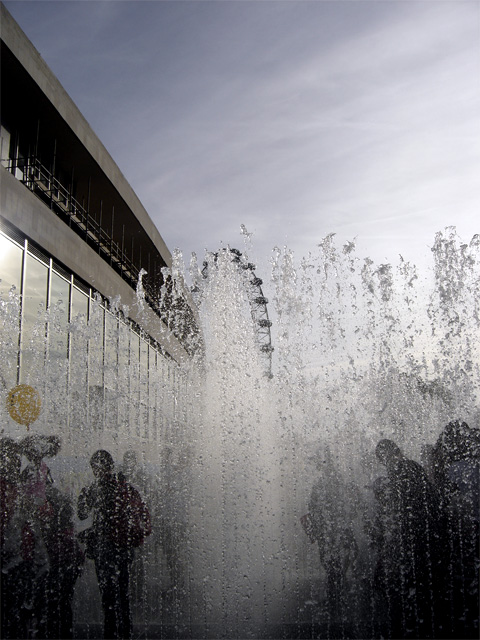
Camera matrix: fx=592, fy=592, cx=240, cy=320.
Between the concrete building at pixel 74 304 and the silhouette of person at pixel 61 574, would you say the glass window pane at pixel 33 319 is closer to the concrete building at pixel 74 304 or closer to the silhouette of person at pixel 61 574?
the concrete building at pixel 74 304

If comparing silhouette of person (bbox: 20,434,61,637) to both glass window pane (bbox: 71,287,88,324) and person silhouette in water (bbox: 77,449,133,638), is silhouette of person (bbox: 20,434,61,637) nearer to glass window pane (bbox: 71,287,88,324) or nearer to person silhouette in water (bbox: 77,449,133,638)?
person silhouette in water (bbox: 77,449,133,638)

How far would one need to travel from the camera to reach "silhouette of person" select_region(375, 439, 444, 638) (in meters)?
5.45

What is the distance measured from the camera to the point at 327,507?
259 inches

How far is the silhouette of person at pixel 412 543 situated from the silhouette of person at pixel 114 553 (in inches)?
96.0

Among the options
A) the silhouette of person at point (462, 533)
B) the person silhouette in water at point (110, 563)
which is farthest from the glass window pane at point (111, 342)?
the silhouette of person at point (462, 533)

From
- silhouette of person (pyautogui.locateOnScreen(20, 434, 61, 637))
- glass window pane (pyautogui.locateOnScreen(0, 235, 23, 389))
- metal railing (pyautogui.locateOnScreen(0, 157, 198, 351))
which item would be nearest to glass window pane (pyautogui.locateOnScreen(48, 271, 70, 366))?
glass window pane (pyautogui.locateOnScreen(0, 235, 23, 389))

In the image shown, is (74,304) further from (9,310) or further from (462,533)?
(462,533)

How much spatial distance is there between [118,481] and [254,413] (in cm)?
639

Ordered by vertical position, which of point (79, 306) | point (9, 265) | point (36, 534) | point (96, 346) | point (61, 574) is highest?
point (79, 306)

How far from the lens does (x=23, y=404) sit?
33.7ft

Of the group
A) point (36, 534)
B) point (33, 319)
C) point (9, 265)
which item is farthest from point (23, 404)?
point (36, 534)

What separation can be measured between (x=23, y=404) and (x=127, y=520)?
18.6 feet

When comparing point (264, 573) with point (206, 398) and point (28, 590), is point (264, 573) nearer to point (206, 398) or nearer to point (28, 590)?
point (28, 590)

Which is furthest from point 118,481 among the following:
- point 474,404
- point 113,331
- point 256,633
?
point 113,331
